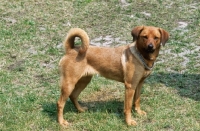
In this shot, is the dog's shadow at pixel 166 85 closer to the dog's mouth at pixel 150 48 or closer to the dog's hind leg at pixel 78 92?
the dog's hind leg at pixel 78 92

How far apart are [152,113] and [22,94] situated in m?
2.11

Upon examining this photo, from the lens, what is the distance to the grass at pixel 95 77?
18.2 ft

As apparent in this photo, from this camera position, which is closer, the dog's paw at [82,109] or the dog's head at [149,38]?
the dog's head at [149,38]

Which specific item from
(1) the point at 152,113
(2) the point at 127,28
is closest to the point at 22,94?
(1) the point at 152,113

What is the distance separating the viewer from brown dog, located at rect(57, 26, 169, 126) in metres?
5.14

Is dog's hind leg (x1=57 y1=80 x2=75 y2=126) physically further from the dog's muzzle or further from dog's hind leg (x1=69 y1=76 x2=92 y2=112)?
the dog's muzzle

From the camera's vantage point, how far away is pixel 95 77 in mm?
6945

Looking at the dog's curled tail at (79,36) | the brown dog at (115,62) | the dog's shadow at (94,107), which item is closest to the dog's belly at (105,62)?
the brown dog at (115,62)

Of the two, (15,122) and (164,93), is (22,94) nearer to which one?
(15,122)

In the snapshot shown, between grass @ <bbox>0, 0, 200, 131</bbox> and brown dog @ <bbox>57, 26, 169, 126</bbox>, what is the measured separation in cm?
48

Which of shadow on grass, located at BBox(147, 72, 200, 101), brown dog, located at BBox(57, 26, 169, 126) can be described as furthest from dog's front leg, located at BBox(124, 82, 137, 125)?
shadow on grass, located at BBox(147, 72, 200, 101)

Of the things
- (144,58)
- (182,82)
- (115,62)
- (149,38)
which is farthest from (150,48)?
(182,82)

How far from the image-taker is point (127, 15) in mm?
10148

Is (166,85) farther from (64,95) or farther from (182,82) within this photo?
(64,95)
